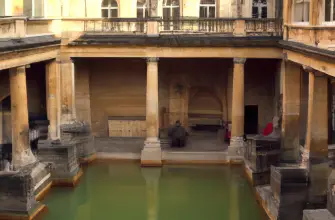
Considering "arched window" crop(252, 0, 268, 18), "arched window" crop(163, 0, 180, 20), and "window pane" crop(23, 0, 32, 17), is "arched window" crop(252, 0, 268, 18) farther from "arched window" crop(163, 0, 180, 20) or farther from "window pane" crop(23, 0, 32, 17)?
"window pane" crop(23, 0, 32, 17)

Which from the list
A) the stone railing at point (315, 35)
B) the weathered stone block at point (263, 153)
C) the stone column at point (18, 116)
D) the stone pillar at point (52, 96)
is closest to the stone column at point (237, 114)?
the weathered stone block at point (263, 153)

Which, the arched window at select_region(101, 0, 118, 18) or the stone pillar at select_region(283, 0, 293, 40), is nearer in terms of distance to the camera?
the stone pillar at select_region(283, 0, 293, 40)

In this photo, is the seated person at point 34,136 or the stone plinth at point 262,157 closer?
the stone plinth at point 262,157

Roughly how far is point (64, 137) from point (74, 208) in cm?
493

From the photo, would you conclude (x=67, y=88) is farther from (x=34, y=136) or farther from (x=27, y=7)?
(x=27, y=7)

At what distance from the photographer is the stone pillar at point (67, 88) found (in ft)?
71.8

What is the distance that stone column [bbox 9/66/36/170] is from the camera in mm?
17078

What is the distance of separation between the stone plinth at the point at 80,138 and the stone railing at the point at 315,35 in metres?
9.26

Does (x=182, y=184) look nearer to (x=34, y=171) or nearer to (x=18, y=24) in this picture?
(x=34, y=171)

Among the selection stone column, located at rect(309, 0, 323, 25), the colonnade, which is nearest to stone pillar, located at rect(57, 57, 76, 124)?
the colonnade

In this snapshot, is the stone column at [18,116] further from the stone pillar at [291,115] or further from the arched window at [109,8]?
the stone pillar at [291,115]

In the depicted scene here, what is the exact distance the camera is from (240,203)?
1783cm

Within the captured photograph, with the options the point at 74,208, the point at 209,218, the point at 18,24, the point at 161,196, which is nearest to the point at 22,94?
the point at 18,24

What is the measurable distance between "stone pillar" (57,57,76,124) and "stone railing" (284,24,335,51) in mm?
8857
